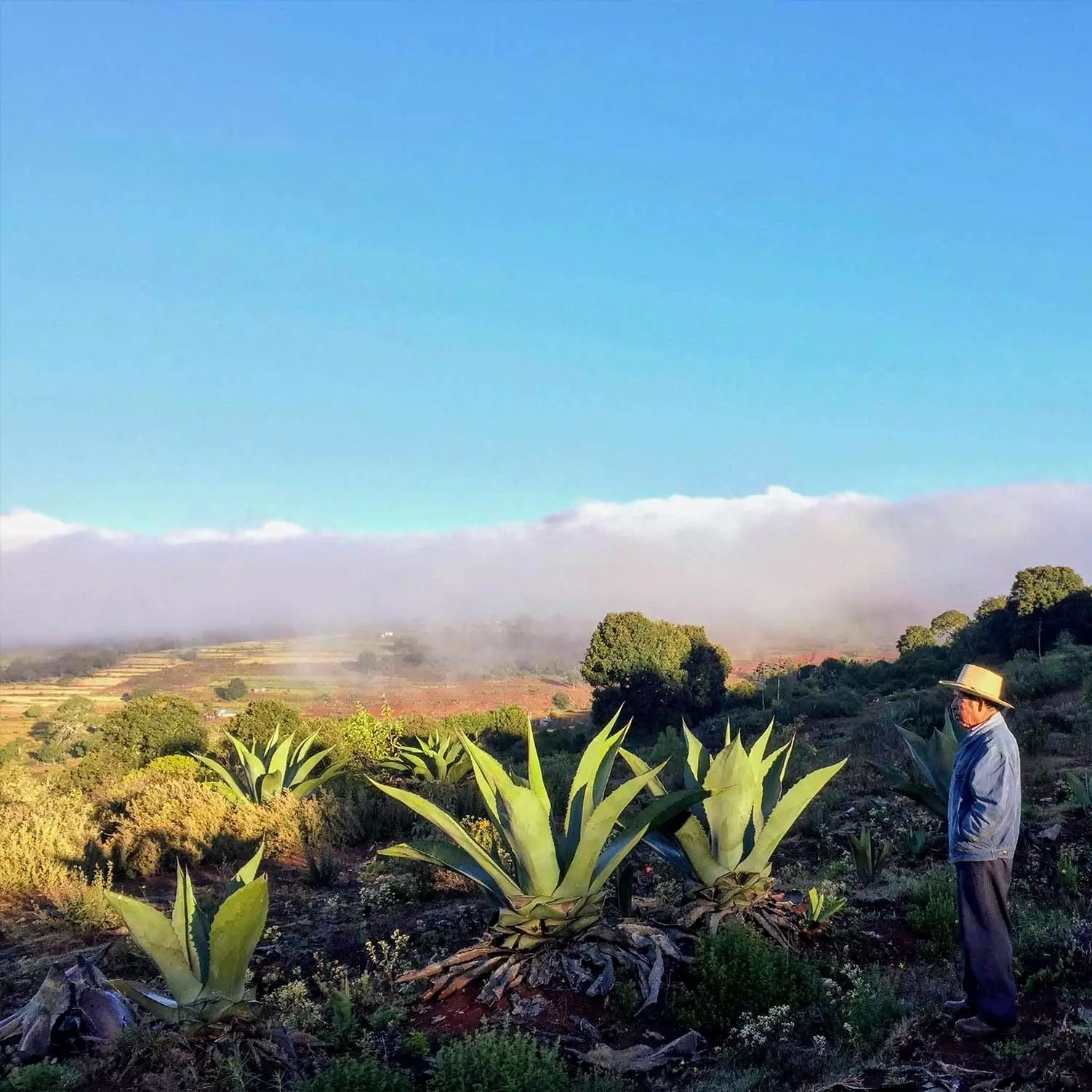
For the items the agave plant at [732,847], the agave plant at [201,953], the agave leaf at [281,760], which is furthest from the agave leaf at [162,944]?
the agave leaf at [281,760]

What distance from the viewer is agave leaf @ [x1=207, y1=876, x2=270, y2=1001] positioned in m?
3.53

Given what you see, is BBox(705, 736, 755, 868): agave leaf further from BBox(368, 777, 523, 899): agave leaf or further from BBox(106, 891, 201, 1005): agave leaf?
BBox(106, 891, 201, 1005): agave leaf

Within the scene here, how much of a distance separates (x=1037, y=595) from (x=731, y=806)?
1277 inches

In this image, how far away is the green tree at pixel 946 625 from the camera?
44.1m

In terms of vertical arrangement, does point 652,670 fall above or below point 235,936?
below

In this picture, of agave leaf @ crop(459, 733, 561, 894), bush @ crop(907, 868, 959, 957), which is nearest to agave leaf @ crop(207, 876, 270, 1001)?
agave leaf @ crop(459, 733, 561, 894)

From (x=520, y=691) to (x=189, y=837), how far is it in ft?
102

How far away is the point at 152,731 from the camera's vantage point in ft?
60.2

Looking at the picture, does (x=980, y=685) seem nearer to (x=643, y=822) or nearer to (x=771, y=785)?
(x=643, y=822)

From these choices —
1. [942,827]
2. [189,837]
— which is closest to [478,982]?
[942,827]

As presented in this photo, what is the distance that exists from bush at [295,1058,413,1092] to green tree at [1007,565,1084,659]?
33281mm

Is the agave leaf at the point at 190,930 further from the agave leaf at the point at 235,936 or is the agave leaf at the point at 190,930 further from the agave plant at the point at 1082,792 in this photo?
the agave plant at the point at 1082,792

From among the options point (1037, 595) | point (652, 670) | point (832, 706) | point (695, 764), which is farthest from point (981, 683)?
point (1037, 595)

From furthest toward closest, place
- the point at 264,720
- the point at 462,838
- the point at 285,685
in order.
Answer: the point at 285,685, the point at 264,720, the point at 462,838
